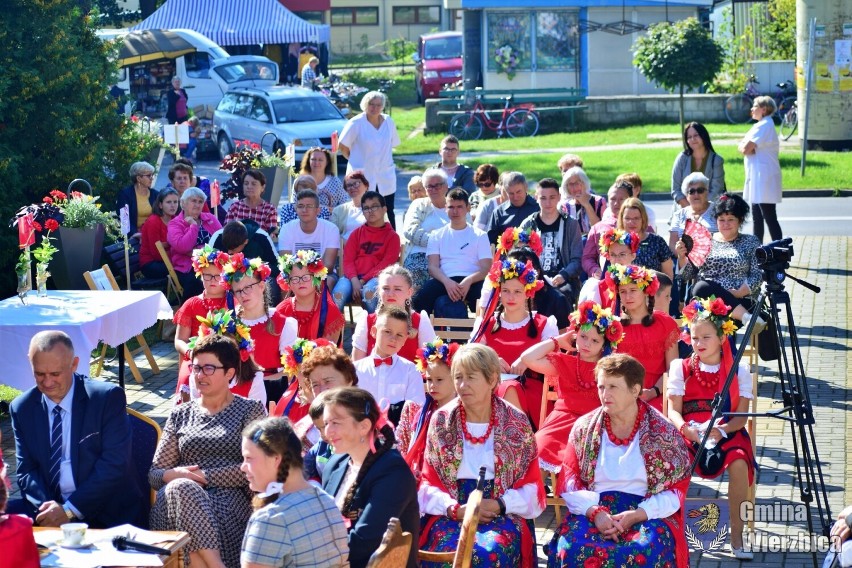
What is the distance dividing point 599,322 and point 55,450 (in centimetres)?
297

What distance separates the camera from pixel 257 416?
5926mm

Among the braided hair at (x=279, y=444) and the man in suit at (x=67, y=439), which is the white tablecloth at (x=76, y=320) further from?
the braided hair at (x=279, y=444)

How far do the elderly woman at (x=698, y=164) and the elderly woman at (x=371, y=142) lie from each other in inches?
126

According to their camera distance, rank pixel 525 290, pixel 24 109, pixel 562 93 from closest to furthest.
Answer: pixel 525 290 < pixel 24 109 < pixel 562 93

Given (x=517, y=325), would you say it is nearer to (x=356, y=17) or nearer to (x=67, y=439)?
(x=67, y=439)

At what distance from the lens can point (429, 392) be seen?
6.41 m

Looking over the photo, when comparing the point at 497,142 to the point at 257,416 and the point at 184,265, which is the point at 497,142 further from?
the point at 257,416

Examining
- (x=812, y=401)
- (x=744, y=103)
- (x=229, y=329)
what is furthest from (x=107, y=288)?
(x=744, y=103)

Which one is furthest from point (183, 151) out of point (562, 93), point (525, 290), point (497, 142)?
point (525, 290)

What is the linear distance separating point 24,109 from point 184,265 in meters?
3.55

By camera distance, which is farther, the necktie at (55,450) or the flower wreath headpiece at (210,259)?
the flower wreath headpiece at (210,259)

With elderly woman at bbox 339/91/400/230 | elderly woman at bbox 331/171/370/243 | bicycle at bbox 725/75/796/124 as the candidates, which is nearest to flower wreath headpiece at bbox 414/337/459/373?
elderly woman at bbox 331/171/370/243

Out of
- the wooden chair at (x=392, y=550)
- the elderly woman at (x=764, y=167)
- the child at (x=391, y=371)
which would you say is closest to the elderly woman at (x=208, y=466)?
the child at (x=391, y=371)

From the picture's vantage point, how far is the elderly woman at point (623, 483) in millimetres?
5531
